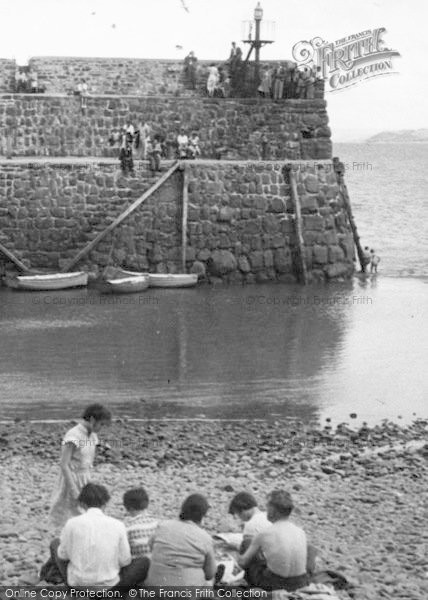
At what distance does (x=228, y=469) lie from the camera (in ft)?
54.5

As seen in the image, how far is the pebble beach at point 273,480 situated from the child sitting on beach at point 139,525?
0.93 meters

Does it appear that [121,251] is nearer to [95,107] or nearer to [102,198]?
[102,198]

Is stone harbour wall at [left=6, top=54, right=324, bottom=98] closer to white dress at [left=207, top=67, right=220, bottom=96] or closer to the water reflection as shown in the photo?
white dress at [left=207, top=67, right=220, bottom=96]

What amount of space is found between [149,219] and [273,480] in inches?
805

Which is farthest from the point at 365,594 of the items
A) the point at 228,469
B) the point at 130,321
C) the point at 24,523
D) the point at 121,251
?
the point at 121,251

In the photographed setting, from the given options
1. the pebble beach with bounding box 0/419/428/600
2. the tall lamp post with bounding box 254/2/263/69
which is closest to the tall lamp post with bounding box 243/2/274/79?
the tall lamp post with bounding box 254/2/263/69

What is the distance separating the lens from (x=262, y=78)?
40312 millimetres

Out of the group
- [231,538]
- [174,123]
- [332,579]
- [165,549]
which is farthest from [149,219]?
[165,549]

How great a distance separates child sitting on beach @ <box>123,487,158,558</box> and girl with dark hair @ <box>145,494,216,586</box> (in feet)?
1.04

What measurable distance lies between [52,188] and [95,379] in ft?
42.3

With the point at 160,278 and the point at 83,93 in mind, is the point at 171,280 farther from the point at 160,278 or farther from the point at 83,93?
the point at 83,93

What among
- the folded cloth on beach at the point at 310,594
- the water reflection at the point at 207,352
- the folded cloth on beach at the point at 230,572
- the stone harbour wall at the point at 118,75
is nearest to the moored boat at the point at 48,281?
the water reflection at the point at 207,352

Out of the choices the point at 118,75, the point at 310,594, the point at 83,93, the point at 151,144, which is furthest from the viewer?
the point at 118,75

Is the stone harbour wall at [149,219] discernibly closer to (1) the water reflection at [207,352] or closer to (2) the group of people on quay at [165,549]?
(1) the water reflection at [207,352]
